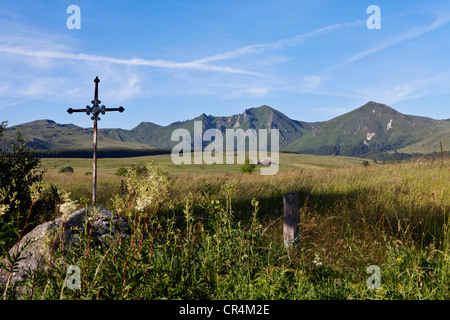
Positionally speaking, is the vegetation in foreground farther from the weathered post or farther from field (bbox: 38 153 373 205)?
field (bbox: 38 153 373 205)

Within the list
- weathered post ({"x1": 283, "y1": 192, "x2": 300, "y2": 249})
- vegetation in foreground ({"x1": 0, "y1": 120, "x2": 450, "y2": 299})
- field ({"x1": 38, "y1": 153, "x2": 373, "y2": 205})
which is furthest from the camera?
field ({"x1": 38, "y1": 153, "x2": 373, "y2": 205})

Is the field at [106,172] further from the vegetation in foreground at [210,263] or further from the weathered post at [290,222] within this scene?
the weathered post at [290,222]

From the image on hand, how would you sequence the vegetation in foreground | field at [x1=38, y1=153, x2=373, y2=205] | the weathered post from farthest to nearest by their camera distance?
field at [x1=38, y1=153, x2=373, y2=205], the weathered post, the vegetation in foreground

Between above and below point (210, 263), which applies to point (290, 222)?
above

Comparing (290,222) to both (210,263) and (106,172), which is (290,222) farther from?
(106,172)

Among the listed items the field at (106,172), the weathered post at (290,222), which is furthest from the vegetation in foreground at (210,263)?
the field at (106,172)

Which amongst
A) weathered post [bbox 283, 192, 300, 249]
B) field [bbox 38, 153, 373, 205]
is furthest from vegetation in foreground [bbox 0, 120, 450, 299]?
field [bbox 38, 153, 373, 205]

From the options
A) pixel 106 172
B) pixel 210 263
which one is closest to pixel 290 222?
pixel 210 263

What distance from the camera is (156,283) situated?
3.34m

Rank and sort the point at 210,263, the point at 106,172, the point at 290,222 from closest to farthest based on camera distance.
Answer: the point at 210,263, the point at 290,222, the point at 106,172

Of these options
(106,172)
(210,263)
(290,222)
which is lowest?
(106,172)

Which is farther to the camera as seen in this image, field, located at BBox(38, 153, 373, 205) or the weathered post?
field, located at BBox(38, 153, 373, 205)
